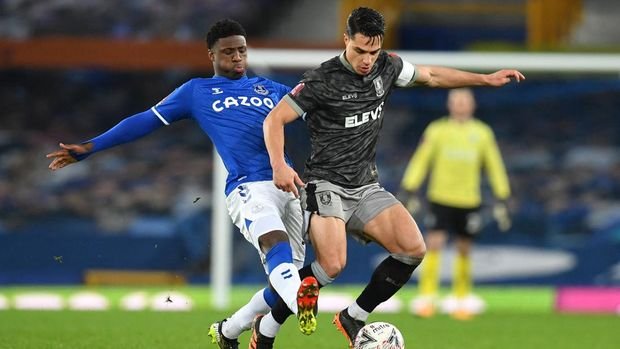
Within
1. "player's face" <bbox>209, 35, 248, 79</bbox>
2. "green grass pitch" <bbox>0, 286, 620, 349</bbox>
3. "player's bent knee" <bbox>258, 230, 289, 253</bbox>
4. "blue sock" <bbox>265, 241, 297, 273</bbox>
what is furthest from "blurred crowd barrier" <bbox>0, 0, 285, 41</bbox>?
"blue sock" <bbox>265, 241, 297, 273</bbox>

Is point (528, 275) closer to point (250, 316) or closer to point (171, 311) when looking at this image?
point (171, 311)

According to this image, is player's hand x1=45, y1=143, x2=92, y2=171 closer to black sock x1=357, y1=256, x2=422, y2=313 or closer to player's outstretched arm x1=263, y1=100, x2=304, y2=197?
player's outstretched arm x1=263, y1=100, x2=304, y2=197

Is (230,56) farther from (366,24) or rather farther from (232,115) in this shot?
(366,24)

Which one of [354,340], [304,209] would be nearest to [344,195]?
[304,209]

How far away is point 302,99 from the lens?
298 inches

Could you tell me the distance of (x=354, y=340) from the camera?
7613 millimetres

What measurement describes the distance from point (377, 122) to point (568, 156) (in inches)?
431

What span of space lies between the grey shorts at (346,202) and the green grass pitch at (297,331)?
1510 mm

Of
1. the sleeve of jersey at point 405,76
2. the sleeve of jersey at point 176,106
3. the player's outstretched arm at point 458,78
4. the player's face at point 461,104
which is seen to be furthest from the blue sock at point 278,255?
the player's face at point 461,104

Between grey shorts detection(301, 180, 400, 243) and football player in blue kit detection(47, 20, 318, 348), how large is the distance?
18cm

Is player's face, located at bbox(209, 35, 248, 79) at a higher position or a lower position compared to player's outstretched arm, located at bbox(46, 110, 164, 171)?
higher

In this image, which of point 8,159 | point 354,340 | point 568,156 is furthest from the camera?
point 8,159

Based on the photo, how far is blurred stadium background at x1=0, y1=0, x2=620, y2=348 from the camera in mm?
16312

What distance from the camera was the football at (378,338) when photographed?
732 centimetres
